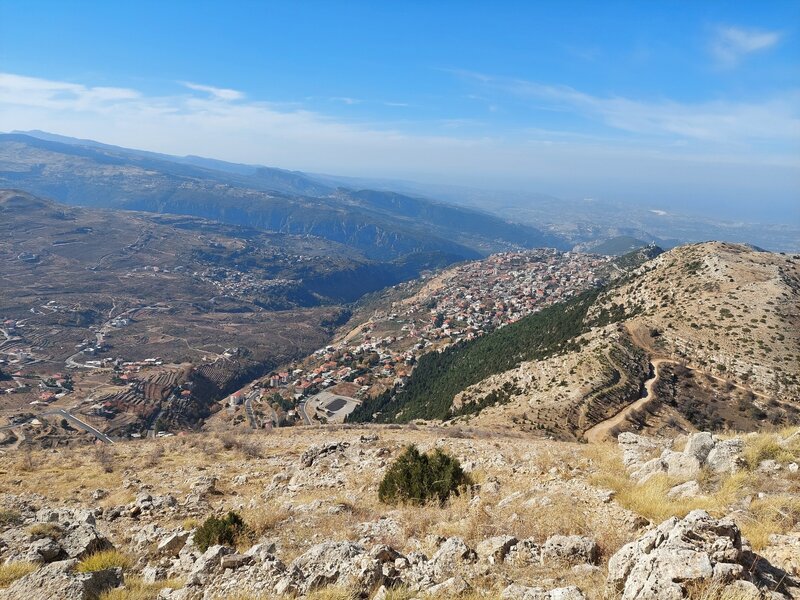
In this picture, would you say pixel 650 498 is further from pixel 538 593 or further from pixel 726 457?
pixel 538 593

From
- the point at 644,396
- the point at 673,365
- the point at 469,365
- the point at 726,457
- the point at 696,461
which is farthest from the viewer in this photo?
the point at 469,365

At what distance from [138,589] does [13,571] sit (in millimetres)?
2260

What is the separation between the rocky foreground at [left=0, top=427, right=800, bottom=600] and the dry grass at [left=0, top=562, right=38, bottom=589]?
18 mm

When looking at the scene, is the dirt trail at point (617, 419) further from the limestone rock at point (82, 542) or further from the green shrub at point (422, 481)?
the limestone rock at point (82, 542)

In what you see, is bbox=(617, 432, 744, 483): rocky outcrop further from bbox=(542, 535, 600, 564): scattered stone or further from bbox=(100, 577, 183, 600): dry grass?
bbox=(100, 577, 183, 600): dry grass

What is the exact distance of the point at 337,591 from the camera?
5582mm

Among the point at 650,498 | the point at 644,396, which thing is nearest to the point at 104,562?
the point at 650,498

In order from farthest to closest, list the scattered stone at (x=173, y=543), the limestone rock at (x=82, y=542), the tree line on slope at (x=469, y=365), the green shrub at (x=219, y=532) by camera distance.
Answer: the tree line on slope at (x=469, y=365), the scattered stone at (x=173, y=543), the green shrub at (x=219, y=532), the limestone rock at (x=82, y=542)

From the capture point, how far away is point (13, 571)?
260 inches

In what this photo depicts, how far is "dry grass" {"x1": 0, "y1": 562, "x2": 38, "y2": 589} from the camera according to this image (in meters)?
6.42

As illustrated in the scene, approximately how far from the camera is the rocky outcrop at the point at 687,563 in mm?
4363

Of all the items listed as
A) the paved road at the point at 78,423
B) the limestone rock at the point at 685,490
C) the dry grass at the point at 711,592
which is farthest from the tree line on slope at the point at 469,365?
the paved road at the point at 78,423

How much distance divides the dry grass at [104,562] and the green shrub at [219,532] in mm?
1160

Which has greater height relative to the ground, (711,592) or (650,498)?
(711,592)
